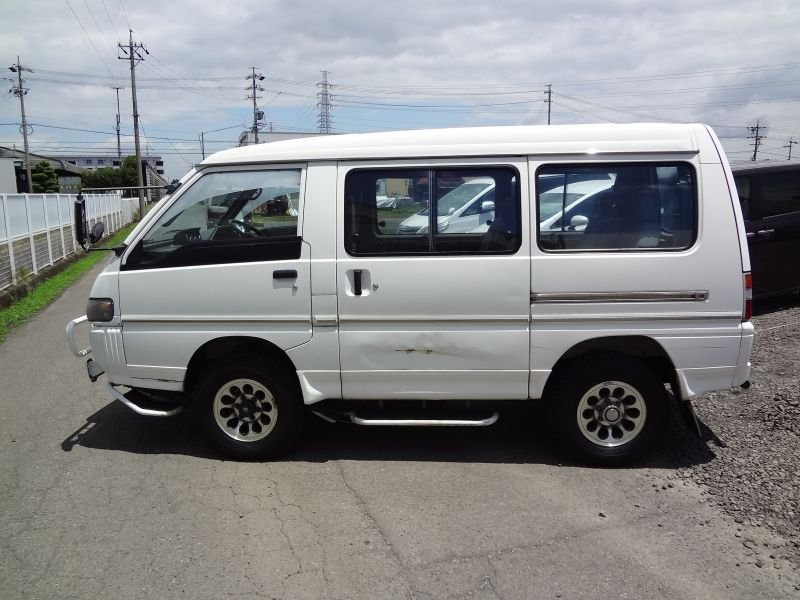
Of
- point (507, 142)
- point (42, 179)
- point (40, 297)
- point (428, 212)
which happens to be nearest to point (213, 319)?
point (428, 212)

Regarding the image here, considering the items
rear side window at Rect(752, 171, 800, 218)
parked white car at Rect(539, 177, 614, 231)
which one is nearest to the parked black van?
rear side window at Rect(752, 171, 800, 218)

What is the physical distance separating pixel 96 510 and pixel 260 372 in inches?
51.1

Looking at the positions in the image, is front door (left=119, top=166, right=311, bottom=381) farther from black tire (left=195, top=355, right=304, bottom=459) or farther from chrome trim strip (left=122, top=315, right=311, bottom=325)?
black tire (left=195, top=355, right=304, bottom=459)

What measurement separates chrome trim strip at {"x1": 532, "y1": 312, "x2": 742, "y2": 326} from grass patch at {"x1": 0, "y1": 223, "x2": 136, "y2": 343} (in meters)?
7.84

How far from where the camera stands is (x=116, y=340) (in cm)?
→ 461

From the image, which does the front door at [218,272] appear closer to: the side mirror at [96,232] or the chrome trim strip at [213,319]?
the chrome trim strip at [213,319]

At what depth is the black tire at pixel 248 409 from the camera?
451cm

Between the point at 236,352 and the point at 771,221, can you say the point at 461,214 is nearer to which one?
the point at 236,352

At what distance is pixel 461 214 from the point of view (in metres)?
4.39

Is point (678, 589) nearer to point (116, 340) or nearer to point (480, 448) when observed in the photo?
point (480, 448)

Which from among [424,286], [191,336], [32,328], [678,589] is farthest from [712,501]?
[32,328]

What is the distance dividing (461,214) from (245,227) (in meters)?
1.49

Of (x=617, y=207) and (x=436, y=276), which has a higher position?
(x=617, y=207)

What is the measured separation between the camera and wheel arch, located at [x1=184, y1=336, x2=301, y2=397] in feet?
14.8
